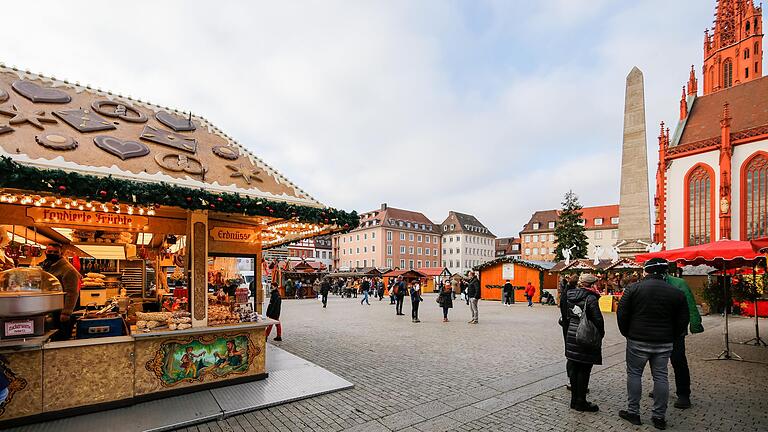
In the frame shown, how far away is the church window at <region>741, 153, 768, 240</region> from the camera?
28109 mm

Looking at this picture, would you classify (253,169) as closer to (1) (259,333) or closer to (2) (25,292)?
(1) (259,333)

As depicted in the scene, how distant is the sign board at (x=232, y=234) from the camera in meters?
8.01

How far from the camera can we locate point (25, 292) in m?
4.74

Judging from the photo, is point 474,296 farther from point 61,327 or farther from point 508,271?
point 508,271

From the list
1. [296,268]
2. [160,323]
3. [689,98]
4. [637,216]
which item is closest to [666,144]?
[689,98]

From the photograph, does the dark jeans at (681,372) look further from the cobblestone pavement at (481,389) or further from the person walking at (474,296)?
the person walking at (474,296)

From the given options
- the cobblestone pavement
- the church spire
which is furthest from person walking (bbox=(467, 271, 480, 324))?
the church spire

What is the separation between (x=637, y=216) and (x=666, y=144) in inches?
455

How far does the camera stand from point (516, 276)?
2686 cm

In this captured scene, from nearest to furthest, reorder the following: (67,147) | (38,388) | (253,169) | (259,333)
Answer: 1. (38,388)
2. (67,147)
3. (259,333)
4. (253,169)

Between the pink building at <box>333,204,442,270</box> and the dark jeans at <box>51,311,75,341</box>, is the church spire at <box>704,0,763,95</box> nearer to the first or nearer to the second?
the pink building at <box>333,204,442,270</box>

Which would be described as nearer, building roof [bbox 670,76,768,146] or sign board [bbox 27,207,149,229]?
sign board [bbox 27,207,149,229]

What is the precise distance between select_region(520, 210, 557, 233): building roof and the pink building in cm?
1865

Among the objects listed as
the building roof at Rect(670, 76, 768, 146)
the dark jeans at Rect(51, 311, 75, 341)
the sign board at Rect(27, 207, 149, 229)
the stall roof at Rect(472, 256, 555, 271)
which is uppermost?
the building roof at Rect(670, 76, 768, 146)
